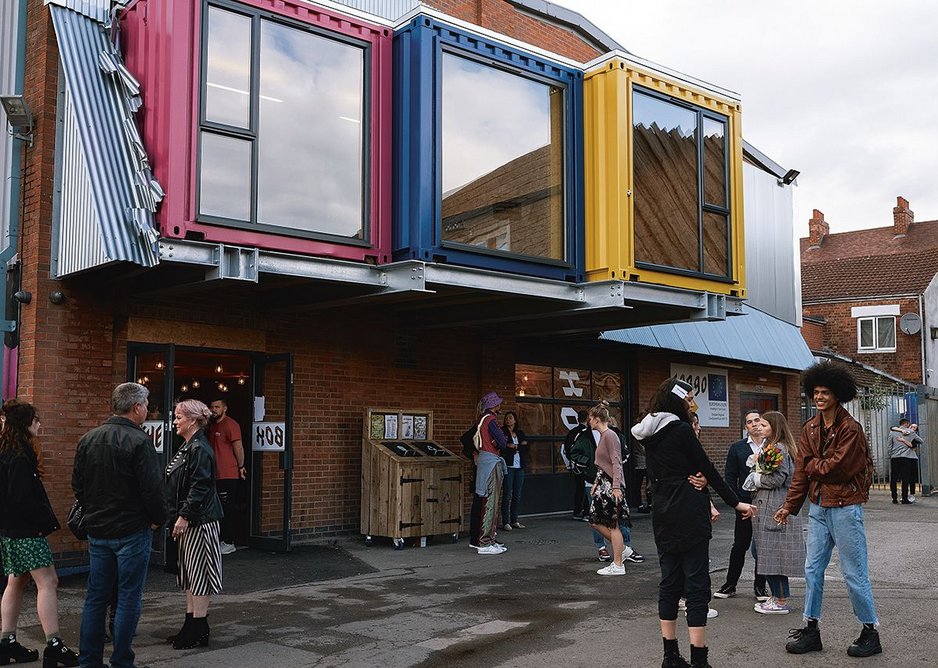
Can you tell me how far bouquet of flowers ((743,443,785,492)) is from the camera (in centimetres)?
764

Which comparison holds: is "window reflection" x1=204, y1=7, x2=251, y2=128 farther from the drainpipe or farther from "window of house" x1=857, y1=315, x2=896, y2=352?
"window of house" x1=857, y1=315, x2=896, y2=352

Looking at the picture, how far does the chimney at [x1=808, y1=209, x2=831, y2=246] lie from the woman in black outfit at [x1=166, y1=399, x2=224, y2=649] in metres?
Result: 42.8

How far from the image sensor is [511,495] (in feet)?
44.6

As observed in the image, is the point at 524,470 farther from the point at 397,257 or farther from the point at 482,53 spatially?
the point at 482,53

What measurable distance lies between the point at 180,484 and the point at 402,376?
6.29m

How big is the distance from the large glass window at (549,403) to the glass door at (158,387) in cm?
619

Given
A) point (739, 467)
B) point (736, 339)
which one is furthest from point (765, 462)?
point (736, 339)

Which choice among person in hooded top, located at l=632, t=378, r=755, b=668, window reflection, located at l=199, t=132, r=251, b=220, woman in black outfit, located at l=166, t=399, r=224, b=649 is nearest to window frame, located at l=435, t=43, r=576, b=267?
window reflection, located at l=199, t=132, r=251, b=220

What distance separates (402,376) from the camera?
12.8 meters

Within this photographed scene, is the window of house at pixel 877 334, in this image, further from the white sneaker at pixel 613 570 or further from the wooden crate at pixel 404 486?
the white sneaker at pixel 613 570

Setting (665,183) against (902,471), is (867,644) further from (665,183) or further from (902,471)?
(902,471)

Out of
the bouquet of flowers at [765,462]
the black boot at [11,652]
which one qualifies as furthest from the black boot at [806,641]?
the black boot at [11,652]

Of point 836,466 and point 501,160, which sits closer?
point 836,466

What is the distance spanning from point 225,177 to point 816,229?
41.0m
